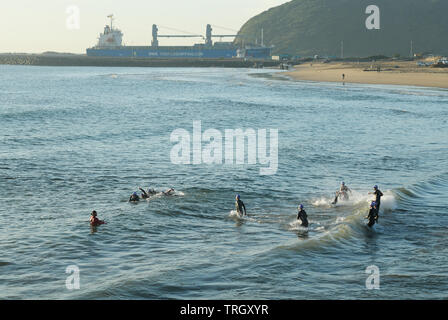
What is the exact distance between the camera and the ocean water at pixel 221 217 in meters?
17.3

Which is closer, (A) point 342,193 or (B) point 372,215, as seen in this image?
(B) point 372,215

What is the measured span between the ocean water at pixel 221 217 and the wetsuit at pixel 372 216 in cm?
34

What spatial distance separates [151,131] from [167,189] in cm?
2641

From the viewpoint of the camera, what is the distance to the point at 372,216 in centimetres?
2278

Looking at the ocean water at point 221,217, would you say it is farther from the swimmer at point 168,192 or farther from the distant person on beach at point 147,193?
the distant person on beach at point 147,193

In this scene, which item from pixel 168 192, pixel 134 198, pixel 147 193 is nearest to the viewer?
pixel 134 198

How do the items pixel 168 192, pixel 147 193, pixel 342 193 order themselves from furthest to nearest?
pixel 168 192, pixel 147 193, pixel 342 193

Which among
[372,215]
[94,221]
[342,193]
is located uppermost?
[342,193]

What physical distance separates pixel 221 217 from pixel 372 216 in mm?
6967

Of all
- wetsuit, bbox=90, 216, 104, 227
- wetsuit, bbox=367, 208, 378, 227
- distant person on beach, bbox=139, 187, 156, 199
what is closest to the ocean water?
wetsuit, bbox=90, 216, 104, 227

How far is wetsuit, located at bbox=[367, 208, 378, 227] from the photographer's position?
893 inches

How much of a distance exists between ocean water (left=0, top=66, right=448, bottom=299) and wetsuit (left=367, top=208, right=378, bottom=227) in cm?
34

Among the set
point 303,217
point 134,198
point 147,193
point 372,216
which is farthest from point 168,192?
point 372,216

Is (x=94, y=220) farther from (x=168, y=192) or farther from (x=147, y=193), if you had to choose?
(x=168, y=192)
